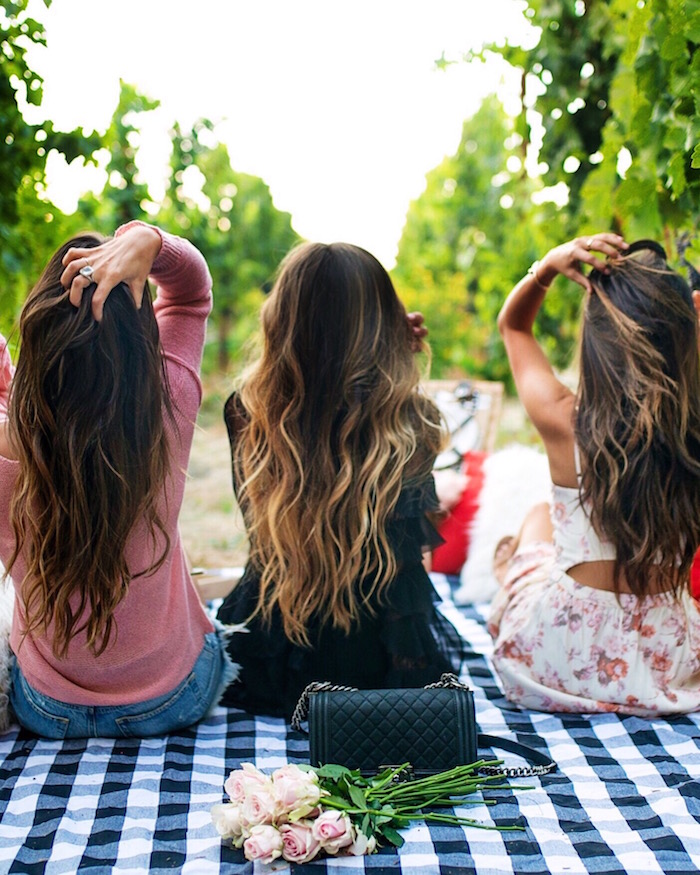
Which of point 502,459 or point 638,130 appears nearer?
point 638,130

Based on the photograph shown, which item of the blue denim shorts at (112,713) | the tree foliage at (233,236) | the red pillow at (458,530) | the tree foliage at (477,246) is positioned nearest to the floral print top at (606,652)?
the blue denim shorts at (112,713)

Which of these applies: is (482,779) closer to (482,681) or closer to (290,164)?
(482,681)

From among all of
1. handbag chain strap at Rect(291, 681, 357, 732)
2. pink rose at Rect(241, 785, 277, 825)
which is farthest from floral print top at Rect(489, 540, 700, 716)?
pink rose at Rect(241, 785, 277, 825)

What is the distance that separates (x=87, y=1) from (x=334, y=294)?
1.77 meters

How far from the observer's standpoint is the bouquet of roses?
4.73 feet

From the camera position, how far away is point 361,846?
1468 millimetres

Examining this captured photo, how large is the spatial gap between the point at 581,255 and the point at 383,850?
146 centimetres

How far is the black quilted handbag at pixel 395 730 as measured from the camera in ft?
5.64

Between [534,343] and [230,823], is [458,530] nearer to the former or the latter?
[534,343]

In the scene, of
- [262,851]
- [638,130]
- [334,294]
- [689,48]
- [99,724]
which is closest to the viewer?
[262,851]

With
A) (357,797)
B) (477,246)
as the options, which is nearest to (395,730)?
(357,797)

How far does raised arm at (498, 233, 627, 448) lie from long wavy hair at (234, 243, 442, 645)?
0.31 metres

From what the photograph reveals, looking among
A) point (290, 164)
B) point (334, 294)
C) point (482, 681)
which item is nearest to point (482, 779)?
point (482, 681)

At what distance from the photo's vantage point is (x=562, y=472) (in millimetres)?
2129
